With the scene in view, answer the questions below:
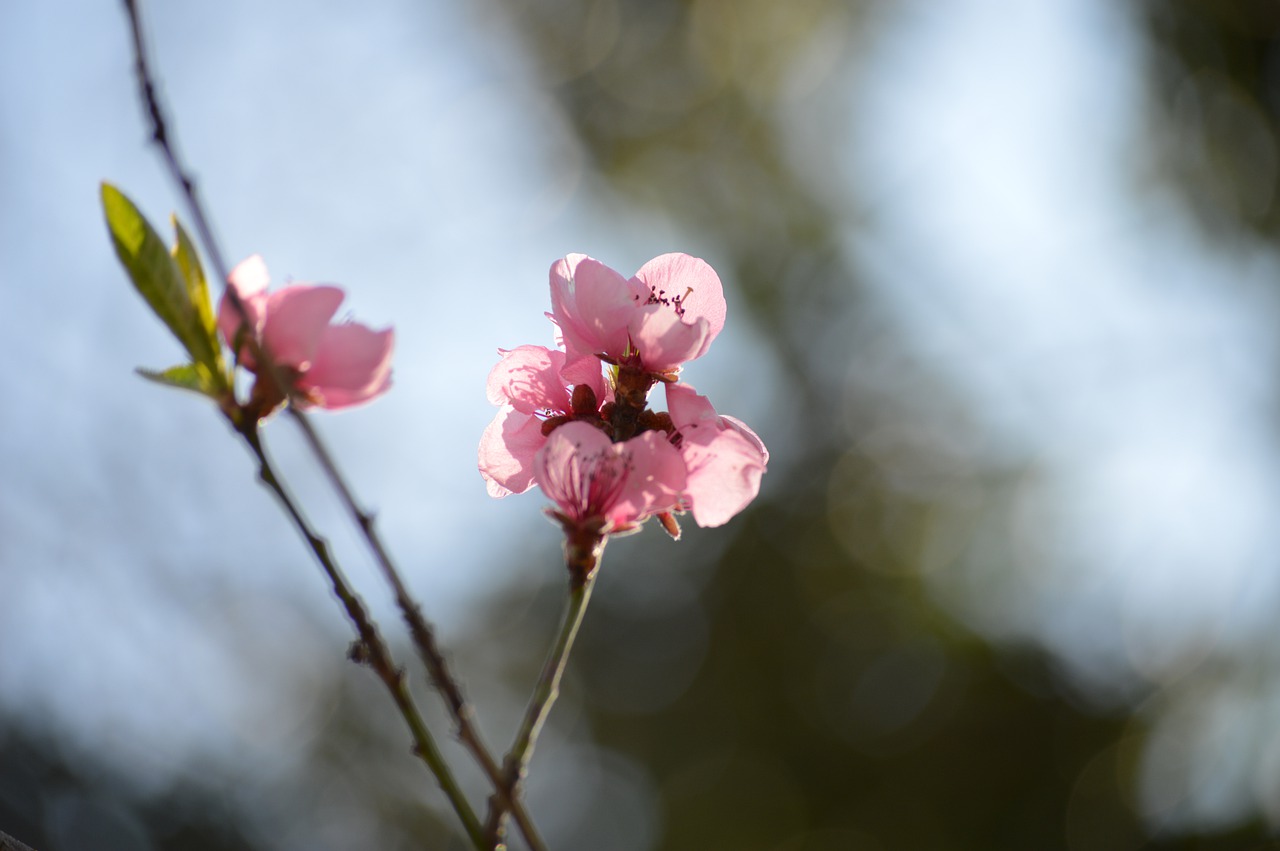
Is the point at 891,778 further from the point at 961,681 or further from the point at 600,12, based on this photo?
the point at 600,12

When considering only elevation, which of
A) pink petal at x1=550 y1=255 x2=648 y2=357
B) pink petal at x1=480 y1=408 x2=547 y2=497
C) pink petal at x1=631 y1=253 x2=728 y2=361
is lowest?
pink petal at x1=480 y1=408 x2=547 y2=497

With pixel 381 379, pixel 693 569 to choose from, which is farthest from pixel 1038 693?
pixel 381 379

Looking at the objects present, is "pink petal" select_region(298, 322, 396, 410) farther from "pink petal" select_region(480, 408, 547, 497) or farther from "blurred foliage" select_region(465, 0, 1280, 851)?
"blurred foliage" select_region(465, 0, 1280, 851)

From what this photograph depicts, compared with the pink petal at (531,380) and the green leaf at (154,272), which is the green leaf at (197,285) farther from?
the pink petal at (531,380)

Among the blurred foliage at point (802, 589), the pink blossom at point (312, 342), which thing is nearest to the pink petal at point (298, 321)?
the pink blossom at point (312, 342)

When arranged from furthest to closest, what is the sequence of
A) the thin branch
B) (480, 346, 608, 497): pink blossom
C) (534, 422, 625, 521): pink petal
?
(480, 346, 608, 497): pink blossom
(534, 422, 625, 521): pink petal
the thin branch

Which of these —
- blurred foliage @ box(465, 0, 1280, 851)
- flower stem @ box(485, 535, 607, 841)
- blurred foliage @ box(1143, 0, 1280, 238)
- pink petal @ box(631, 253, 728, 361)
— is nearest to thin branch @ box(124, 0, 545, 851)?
flower stem @ box(485, 535, 607, 841)
